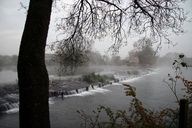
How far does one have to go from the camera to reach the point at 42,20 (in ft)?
13.0

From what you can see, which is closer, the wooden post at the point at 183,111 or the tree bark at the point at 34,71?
the wooden post at the point at 183,111

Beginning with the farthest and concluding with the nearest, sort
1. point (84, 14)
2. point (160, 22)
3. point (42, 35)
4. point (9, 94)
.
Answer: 1. point (9, 94)
2. point (84, 14)
3. point (160, 22)
4. point (42, 35)

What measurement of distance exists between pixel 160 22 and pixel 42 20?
324cm

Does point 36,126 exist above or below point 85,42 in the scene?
below

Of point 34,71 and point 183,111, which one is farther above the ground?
point 34,71

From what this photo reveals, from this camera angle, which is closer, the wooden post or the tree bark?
the wooden post

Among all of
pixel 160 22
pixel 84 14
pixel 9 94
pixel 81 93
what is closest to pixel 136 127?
pixel 160 22

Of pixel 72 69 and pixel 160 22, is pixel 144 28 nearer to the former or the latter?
pixel 160 22

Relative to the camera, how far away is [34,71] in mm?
3805

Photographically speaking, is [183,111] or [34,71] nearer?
[183,111]

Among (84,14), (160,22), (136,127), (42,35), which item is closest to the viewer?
(136,127)

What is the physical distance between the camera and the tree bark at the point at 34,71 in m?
3.80

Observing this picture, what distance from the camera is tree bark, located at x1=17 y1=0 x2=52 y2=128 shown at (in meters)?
3.80

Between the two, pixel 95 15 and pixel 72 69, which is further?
pixel 72 69
